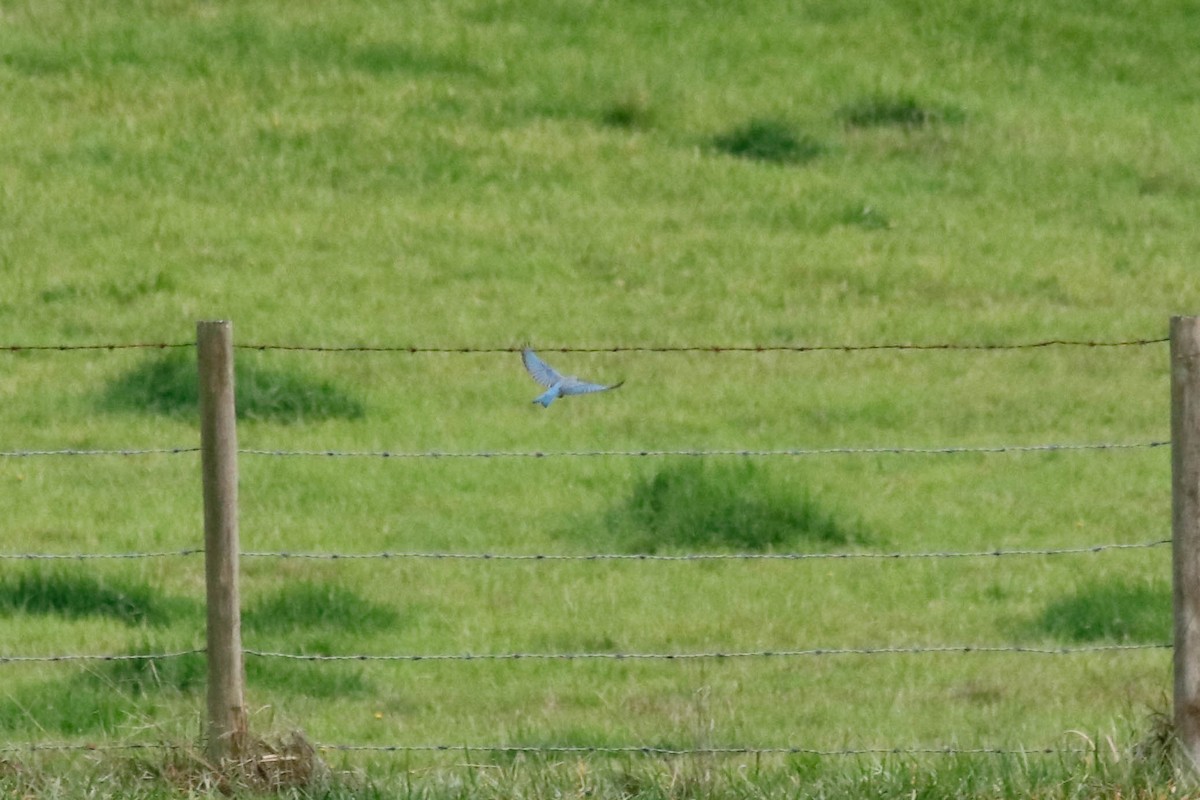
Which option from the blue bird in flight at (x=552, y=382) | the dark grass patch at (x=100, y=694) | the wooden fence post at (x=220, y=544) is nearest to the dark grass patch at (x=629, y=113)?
the dark grass patch at (x=100, y=694)

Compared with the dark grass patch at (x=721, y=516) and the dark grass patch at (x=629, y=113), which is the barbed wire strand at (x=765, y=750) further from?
the dark grass patch at (x=629, y=113)

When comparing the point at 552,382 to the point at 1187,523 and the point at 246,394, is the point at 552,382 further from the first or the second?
the point at 246,394

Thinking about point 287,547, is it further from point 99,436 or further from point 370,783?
point 370,783

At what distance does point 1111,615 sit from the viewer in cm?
929

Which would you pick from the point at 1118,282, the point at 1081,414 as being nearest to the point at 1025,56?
the point at 1118,282

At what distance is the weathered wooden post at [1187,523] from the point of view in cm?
638

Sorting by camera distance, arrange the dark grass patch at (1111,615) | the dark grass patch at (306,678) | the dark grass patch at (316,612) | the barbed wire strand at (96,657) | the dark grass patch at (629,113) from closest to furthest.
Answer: the barbed wire strand at (96,657), the dark grass patch at (306,678), the dark grass patch at (1111,615), the dark grass patch at (316,612), the dark grass patch at (629,113)

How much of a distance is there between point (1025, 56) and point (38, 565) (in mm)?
12685

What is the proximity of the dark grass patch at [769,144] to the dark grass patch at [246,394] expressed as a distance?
606 centimetres

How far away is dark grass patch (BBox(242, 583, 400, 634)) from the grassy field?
2 cm

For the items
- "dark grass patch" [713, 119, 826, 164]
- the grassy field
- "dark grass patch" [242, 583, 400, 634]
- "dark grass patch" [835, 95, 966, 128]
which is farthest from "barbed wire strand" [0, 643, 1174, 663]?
"dark grass patch" [835, 95, 966, 128]

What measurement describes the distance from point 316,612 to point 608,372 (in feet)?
14.0

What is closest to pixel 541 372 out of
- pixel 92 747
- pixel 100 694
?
pixel 92 747

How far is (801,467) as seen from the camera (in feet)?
38.2
